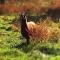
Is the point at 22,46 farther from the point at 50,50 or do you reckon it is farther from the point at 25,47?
the point at 50,50

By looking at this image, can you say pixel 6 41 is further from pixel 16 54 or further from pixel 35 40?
pixel 16 54

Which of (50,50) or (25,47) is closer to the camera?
(50,50)

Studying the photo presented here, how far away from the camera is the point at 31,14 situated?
2248cm

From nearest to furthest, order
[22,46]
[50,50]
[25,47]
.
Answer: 1. [50,50]
2. [25,47]
3. [22,46]

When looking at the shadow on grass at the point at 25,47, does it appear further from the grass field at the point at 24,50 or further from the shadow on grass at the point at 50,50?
the shadow on grass at the point at 50,50

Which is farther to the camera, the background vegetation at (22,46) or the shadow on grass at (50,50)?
the shadow on grass at (50,50)

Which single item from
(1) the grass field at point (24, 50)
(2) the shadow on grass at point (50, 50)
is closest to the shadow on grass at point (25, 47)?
(1) the grass field at point (24, 50)

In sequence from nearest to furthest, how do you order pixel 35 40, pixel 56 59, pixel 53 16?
pixel 56 59, pixel 35 40, pixel 53 16

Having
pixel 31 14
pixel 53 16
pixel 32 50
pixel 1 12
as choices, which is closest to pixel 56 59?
pixel 32 50

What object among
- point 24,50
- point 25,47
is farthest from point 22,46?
point 24,50

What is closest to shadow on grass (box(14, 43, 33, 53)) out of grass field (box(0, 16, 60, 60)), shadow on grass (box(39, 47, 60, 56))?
grass field (box(0, 16, 60, 60))

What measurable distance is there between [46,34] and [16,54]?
2.43m

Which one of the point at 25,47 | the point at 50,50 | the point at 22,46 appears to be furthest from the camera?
the point at 22,46

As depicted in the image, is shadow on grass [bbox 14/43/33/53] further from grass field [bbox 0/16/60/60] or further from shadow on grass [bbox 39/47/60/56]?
shadow on grass [bbox 39/47/60/56]
